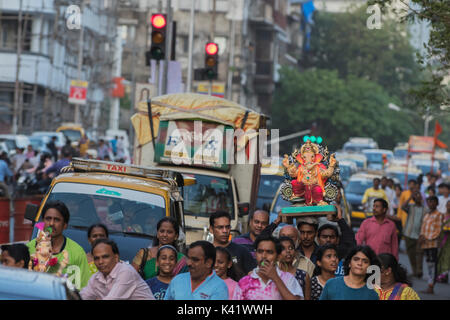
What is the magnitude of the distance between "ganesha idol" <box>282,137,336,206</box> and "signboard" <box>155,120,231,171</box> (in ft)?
22.3

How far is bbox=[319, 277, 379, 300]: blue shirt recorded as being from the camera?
7527mm

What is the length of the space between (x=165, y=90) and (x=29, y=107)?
29.6 m

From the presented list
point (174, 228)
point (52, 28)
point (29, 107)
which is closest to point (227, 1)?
point (52, 28)

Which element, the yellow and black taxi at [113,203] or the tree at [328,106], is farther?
the tree at [328,106]

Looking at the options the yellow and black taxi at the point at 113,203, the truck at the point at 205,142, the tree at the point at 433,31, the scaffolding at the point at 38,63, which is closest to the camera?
the yellow and black taxi at the point at 113,203

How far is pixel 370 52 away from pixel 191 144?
257ft

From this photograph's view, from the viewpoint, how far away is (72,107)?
201ft

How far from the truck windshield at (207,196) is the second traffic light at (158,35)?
7.92 ft

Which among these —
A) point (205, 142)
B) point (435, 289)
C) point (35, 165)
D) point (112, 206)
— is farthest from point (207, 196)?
point (35, 165)

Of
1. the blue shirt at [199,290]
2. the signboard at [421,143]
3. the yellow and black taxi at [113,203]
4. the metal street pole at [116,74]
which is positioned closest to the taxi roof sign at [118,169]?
the yellow and black taxi at [113,203]

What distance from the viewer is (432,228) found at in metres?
18.5

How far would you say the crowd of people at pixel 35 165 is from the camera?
21.8 meters

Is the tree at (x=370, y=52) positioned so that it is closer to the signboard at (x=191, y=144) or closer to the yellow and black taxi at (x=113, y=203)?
the signboard at (x=191, y=144)

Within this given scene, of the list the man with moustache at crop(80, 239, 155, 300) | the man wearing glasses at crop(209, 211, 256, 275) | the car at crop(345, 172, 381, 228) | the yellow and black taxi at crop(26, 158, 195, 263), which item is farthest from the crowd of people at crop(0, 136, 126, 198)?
the man with moustache at crop(80, 239, 155, 300)
